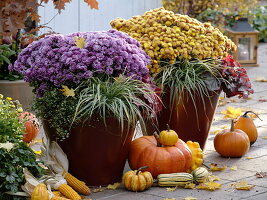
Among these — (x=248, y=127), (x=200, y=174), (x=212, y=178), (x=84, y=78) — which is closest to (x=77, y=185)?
(x=84, y=78)

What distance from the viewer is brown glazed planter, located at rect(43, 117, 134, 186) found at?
171 inches

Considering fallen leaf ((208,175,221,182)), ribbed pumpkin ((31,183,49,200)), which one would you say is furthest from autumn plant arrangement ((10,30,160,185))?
fallen leaf ((208,175,221,182))

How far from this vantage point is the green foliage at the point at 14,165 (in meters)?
3.86

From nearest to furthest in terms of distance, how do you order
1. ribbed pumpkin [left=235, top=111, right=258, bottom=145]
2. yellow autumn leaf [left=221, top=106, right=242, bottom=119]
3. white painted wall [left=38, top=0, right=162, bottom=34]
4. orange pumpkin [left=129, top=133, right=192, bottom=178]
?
orange pumpkin [left=129, top=133, right=192, bottom=178] → ribbed pumpkin [left=235, top=111, right=258, bottom=145] → yellow autumn leaf [left=221, top=106, right=242, bottom=119] → white painted wall [left=38, top=0, right=162, bottom=34]

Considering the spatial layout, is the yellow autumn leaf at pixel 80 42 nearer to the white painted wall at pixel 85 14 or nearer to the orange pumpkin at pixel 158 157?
the orange pumpkin at pixel 158 157

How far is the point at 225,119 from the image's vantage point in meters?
6.91

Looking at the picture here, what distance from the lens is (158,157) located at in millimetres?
4559

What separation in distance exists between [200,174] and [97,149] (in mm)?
792

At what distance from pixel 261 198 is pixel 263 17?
11.2 m

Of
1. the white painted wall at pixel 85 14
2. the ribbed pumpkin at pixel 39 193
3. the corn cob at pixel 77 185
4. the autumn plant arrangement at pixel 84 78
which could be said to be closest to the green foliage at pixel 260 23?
the white painted wall at pixel 85 14

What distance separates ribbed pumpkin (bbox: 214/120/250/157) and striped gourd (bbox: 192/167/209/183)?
2.30 feet

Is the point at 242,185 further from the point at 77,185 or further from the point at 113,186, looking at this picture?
the point at 77,185

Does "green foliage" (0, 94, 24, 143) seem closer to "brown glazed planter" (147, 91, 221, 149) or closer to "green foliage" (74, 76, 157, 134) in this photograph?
"green foliage" (74, 76, 157, 134)

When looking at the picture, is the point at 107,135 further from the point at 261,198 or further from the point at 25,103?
the point at 25,103
